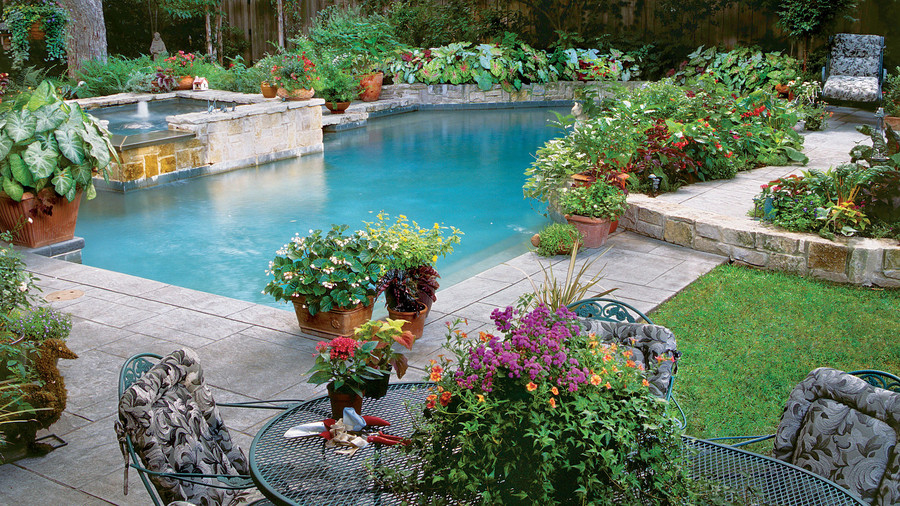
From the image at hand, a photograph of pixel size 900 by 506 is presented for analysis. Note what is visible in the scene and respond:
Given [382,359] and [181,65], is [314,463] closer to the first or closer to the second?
[382,359]

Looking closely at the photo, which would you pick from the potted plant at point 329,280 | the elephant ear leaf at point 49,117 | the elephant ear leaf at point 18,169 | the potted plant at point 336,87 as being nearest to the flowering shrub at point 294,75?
the potted plant at point 336,87

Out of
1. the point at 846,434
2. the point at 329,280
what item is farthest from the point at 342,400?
the point at 329,280

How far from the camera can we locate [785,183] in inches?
242

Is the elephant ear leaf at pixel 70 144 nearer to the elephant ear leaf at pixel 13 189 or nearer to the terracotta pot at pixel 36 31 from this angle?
the elephant ear leaf at pixel 13 189

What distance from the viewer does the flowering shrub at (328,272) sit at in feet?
14.9

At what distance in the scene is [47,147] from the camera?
241 inches

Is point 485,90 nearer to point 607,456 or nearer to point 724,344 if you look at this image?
point 724,344

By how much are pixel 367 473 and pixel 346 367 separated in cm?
43

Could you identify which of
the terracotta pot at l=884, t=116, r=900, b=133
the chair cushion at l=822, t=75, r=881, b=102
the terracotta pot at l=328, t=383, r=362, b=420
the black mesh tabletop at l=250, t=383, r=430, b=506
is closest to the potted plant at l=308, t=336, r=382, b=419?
the terracotta pot at l=328, t=383, r=362, b=420

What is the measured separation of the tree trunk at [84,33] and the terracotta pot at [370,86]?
15.4 feet

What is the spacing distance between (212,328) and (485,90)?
435 inches

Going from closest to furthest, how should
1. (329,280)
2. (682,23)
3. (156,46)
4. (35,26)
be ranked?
(329,280)
(682,23)
(35,26)
(156,46)

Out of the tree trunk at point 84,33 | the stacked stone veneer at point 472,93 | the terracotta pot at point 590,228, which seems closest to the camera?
the terracotta pot at point 590,228

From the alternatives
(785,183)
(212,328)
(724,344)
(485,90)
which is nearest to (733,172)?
(785,183)
